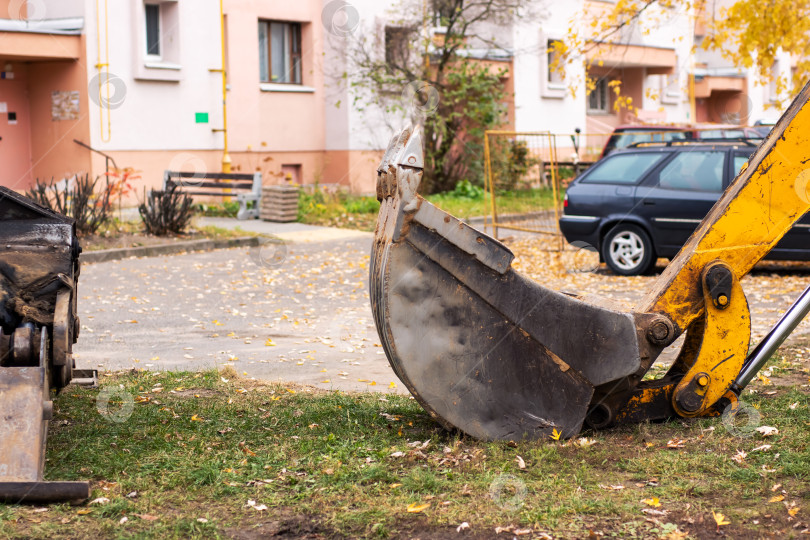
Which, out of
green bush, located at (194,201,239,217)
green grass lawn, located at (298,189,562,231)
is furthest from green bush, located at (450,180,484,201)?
green bush, located at (194,201,239,217)

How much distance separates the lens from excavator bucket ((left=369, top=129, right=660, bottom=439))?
478cm

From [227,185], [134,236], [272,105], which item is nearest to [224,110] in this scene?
[272,105]

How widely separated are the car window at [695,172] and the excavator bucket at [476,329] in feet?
27.1

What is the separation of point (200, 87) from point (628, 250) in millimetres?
12220

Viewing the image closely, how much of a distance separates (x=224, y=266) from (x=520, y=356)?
32.6 feet

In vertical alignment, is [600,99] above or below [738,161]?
above

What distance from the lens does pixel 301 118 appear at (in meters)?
24.8

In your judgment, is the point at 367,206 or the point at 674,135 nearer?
the point at 674,135

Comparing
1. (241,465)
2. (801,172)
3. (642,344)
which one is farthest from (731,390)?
(241,465)

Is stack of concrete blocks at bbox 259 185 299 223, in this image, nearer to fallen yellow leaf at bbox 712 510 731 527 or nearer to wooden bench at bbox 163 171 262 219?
wooden bench at bbox 163 171 262 219

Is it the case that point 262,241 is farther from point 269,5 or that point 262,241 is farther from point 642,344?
point 642,344

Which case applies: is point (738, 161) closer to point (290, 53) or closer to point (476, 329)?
point (476, 329)

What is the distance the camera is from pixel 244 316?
34.2 feet

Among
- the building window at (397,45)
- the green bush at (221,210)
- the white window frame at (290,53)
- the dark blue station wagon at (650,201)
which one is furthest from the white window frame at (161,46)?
the dark blue station wagon at (650,201)
